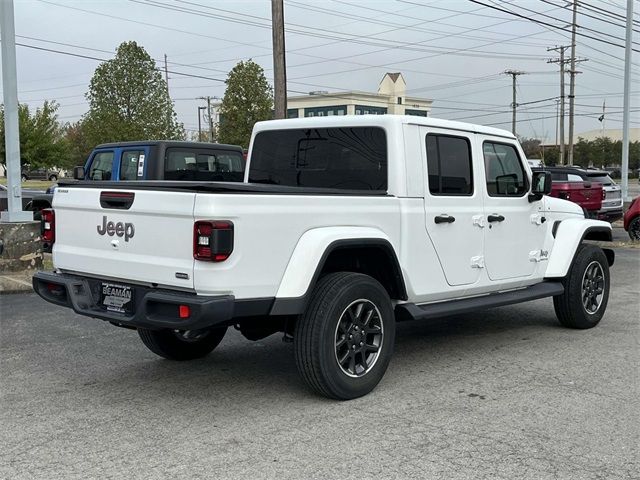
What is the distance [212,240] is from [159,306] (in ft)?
1.91

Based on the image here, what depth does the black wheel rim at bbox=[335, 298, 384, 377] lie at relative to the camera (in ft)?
15.6

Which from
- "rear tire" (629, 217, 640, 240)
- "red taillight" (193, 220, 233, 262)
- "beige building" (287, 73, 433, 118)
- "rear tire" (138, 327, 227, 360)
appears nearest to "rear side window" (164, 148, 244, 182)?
"rear tire" (138, 327, 227, 360)

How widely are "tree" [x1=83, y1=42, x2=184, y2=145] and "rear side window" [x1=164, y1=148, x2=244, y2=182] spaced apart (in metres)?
21.8

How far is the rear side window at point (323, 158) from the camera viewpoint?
5438mm

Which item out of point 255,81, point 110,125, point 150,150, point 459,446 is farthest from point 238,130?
point 459,446

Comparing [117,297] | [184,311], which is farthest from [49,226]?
[184,311]

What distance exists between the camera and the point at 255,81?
38.0 metres

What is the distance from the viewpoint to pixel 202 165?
1114 cm

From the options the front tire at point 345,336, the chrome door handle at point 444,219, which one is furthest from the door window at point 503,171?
the front tire at point 345,336

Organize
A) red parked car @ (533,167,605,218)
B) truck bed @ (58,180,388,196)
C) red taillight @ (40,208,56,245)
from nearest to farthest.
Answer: truck bed @ (58,180,388,196) < red taillight @ (40,208,56,245) < red parked car @ (533,167,605,218)

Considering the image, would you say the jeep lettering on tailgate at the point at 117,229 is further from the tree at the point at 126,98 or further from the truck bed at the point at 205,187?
the tree at the point at 126,98

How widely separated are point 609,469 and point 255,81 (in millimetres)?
36030

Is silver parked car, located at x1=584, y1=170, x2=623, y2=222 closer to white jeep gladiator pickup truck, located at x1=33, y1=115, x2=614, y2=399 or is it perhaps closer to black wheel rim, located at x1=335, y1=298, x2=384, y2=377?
white jeep gladiator pickup truck, located at x1=33, y1=115, x2=614, y2=399

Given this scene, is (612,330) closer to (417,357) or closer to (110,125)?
(417,357)
